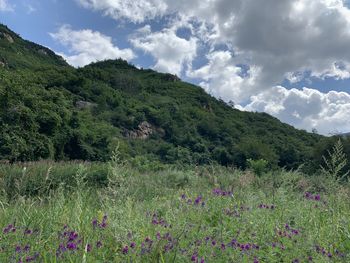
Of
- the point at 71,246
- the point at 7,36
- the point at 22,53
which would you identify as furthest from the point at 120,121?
the point at 71,246

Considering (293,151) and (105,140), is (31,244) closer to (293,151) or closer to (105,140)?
(105,140)

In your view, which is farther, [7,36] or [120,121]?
[7,36]

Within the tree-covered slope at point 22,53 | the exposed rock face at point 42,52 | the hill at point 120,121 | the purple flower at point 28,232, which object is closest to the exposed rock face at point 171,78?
the hill at point 120,121

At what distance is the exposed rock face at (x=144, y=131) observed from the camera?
53037 millimetres

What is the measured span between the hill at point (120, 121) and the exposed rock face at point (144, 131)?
0.15 metres

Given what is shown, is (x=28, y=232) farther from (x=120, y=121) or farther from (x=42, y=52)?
(x=42, y=52)

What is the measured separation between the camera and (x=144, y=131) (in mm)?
55469

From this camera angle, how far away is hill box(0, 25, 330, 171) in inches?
922

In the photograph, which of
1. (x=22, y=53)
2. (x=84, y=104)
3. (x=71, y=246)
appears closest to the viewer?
(x=71, y=246)

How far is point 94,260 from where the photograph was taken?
269 centimetres

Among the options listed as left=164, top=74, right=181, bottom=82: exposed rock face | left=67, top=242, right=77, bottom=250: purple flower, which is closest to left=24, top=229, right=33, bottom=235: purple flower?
left=67, top=242, right=77, bottom=250: purple flower

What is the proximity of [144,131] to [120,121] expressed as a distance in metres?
3.87

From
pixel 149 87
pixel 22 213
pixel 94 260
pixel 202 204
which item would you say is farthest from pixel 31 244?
pixel 149 87

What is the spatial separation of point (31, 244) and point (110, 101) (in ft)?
182
